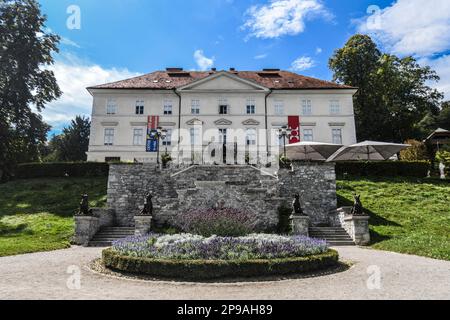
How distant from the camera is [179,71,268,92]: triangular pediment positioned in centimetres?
3550

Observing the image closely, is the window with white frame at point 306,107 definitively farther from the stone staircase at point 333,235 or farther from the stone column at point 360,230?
the stone column at point 360,230

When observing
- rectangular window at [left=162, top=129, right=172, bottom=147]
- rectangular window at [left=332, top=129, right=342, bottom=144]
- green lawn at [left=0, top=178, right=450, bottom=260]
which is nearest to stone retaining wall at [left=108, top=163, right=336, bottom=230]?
green lawn at [left=0, top=178, right=450, bottom=260]

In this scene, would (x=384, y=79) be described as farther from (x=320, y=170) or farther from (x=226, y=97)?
(x=320, y=170)

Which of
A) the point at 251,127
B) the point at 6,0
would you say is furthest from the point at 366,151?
the point at 6,0

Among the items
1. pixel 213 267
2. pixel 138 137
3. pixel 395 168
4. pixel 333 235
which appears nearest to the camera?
pixel 213 267

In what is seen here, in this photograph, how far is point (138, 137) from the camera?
3506 cm

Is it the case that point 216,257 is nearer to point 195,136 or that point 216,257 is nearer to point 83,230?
point 83,230

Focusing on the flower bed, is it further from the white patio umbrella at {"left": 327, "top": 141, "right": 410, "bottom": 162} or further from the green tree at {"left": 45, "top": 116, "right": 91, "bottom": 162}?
the green tree at {"left": 45, "top": 116, "right": 91, "bottom": 162}

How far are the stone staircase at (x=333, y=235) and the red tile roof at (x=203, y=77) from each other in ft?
70.7

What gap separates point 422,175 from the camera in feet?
84.6

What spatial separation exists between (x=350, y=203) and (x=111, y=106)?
86.2ft

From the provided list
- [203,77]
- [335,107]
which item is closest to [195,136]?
[203,77]

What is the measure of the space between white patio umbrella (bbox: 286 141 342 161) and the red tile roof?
45.6 ft
